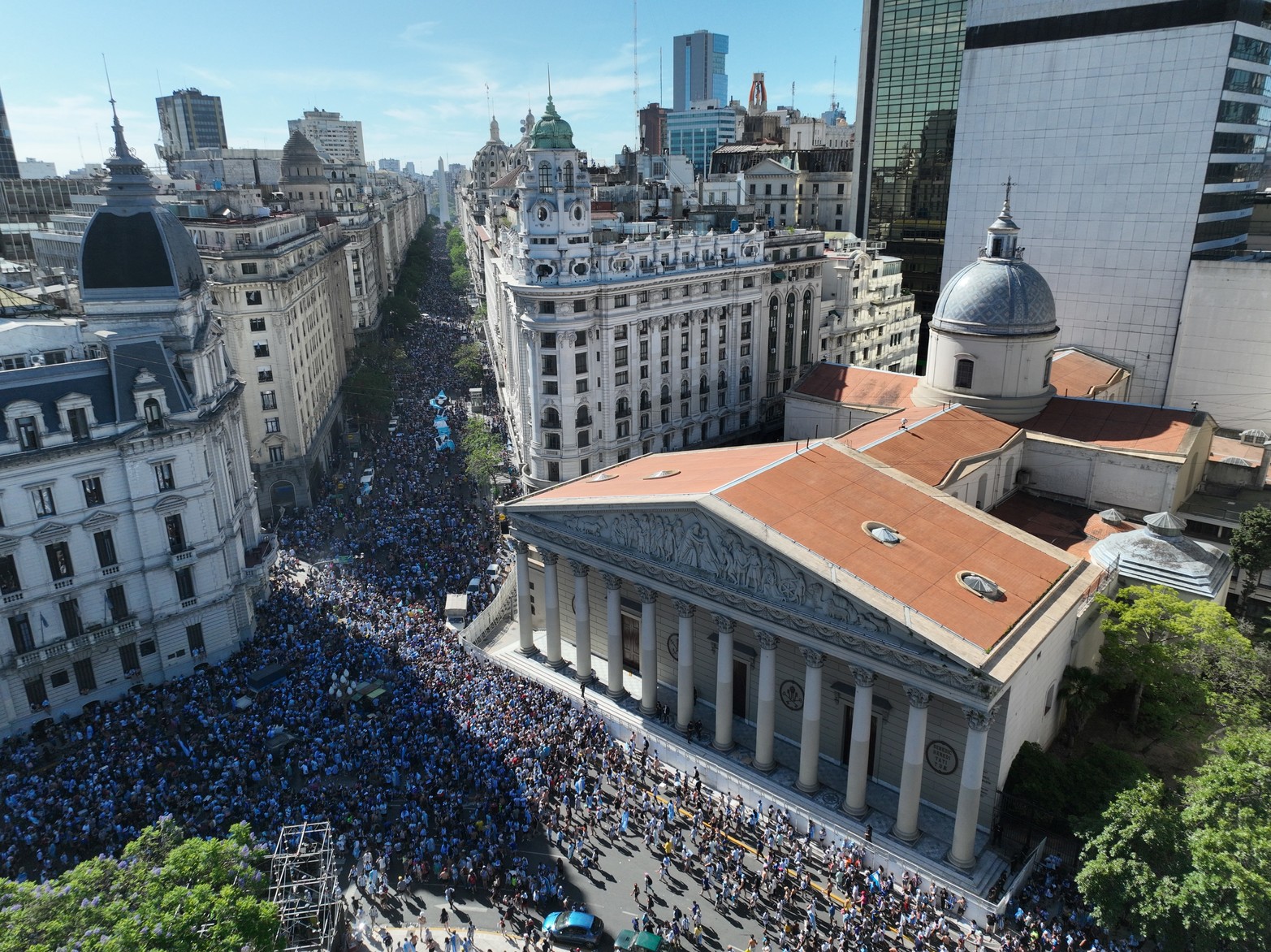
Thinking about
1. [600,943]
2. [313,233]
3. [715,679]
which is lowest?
[600,943]

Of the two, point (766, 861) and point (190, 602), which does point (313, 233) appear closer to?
point (190, 602)

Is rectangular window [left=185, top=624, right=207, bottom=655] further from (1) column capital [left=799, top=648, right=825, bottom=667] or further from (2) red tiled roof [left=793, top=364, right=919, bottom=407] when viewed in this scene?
(2) red tiled roof [left=793, top=364, right=919, bottom=407]

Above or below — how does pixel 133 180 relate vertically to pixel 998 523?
above

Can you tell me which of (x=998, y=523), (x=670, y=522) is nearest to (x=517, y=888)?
(x=670, y=522)

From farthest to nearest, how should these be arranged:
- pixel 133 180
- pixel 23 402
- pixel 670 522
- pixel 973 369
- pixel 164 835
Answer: pixel 973 369, pixel 133 180, pixel 23 402, pixel 670 522, pixel 164 835

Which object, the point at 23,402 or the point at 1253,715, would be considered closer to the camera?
the point at 1253,715

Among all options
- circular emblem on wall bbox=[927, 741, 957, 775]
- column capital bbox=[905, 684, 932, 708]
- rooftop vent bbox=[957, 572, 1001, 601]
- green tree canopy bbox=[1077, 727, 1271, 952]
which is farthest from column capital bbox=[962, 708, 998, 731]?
green tree canopy bbox=[1077, 727, 1271, 952]

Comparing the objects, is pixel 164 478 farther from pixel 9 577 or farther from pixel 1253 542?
pixel 1253 542

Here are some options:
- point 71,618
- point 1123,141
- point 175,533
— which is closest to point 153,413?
point 175,533
